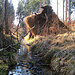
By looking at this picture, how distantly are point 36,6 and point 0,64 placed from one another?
3916cm

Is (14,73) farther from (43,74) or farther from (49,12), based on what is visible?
(49,12)

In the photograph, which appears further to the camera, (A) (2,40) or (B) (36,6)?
(B) (36,6)

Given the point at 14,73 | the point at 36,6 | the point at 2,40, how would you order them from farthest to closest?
the point at 36,6 → the point at 2,40 → the point at 14,73


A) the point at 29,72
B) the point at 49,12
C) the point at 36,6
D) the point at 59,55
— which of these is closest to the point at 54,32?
the point at 49,12

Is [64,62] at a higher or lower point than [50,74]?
higher

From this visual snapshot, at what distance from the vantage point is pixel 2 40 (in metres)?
5.60

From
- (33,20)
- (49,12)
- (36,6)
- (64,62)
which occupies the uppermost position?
(36,6)

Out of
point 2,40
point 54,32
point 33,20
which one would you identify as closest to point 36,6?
point 33,20

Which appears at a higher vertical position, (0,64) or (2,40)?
(2,40)

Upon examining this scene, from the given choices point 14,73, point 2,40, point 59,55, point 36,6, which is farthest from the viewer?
point 36,6

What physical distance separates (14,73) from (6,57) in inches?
41.7

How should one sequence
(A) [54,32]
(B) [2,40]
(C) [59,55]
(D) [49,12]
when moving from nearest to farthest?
(C) [59,55] → (B) [2,40] → (A) [54,32] → (D) [49,12]

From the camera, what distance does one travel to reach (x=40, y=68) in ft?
15.9

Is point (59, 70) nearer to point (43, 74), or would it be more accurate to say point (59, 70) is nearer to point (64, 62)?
point (64, 62)
